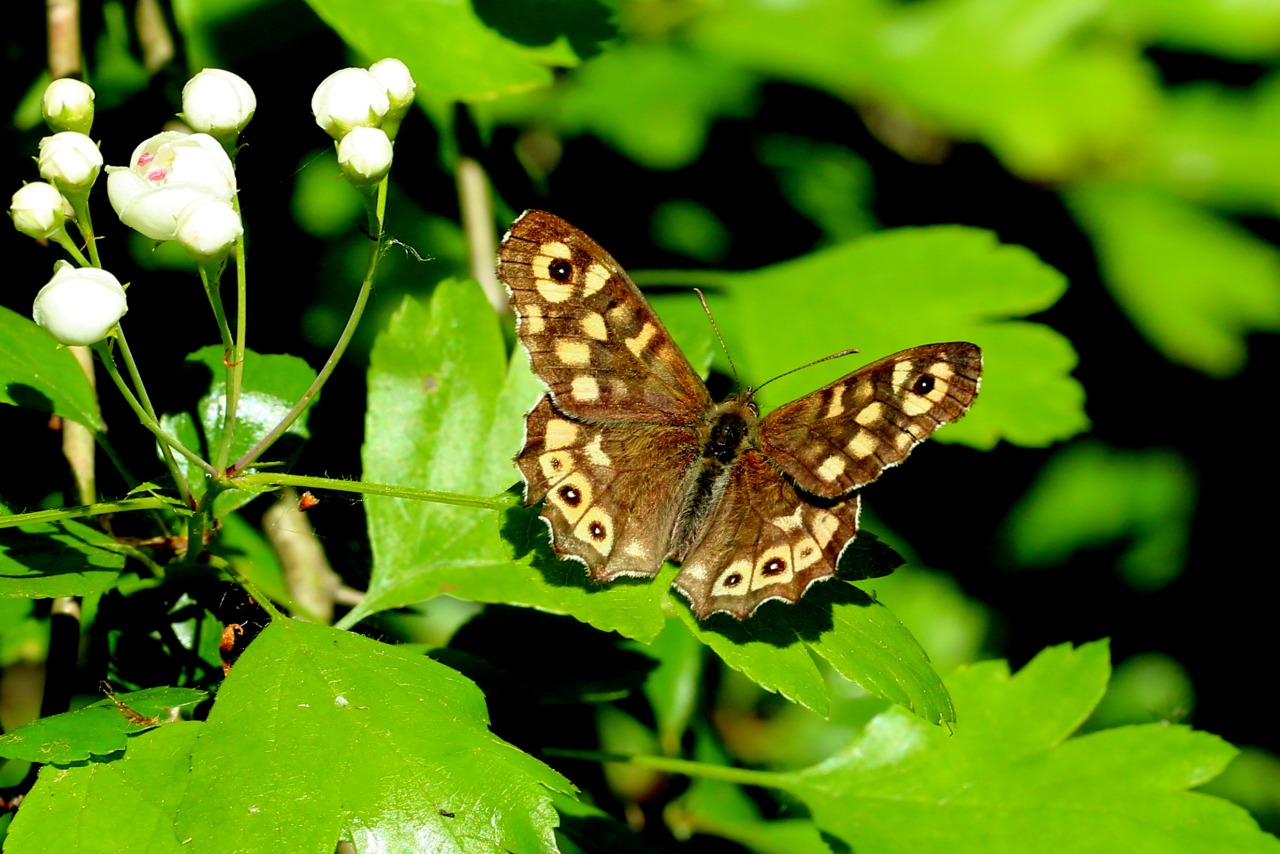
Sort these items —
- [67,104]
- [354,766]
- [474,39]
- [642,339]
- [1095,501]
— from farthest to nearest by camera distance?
[1095,501] < [474,39] < [642,339] < [67,104] < [354,766]

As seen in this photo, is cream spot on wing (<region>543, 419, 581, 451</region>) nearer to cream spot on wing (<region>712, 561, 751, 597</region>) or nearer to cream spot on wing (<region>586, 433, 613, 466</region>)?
cream spot on wing (<region>586, 433, 613, 466</region>)

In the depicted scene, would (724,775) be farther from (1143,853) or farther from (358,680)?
(358,680)

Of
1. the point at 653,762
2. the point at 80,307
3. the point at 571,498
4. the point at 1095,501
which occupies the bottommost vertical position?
the point at 1095,501

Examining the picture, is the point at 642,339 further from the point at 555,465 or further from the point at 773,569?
the point at 773,569

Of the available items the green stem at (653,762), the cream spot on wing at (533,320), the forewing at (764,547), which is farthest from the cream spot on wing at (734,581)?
the green stem at (653,762)

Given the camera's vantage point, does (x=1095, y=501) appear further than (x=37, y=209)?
Yes

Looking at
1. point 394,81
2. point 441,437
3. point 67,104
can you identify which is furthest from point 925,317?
point 67,104

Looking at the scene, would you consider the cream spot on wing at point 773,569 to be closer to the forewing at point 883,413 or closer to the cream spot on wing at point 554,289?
the forewing at point 883,413
